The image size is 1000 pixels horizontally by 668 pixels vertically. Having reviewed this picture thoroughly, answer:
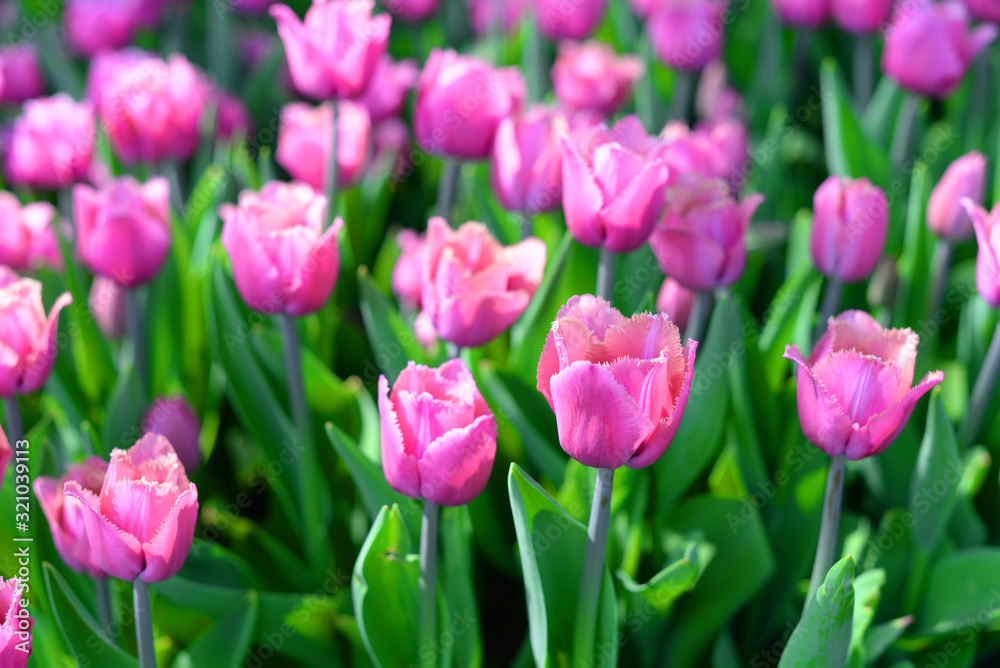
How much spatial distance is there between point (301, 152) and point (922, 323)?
0.87 meters

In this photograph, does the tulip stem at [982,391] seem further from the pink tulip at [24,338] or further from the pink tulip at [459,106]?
the pink tulip at [24,338]

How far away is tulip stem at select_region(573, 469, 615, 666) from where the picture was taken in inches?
28.5

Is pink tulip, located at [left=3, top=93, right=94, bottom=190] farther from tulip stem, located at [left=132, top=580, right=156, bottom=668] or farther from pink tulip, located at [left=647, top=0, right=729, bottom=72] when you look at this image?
pink tulip, located at [left=647, top=0, right=729, bottom=72]

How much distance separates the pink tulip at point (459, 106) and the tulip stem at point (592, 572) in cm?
53

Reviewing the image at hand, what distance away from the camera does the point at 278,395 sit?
3.68 feet

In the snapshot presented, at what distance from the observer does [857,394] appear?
724mm

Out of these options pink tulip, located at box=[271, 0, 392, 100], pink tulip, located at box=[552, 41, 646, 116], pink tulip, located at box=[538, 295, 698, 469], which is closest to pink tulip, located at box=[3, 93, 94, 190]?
pink tulip, located at box=[271, 0, 392, 100]

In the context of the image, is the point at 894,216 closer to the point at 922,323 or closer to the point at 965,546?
the point at 922,323

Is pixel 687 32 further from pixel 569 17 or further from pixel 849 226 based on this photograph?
pixel 849 226

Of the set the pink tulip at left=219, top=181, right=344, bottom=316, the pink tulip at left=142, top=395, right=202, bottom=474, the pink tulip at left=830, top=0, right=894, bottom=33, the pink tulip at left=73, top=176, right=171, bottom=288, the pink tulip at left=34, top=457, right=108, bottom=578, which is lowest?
the pink tulip at left=142, top=395, right=202, bottom=474

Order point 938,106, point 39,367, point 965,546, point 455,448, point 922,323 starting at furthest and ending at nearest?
point 938,106
point 922,323
point 965,546
point 39,367
point 455,448

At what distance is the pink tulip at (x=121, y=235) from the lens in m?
1.03

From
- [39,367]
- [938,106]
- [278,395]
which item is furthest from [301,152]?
[938,106]

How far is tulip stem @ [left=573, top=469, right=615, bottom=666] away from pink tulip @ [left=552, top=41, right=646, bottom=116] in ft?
2.91
